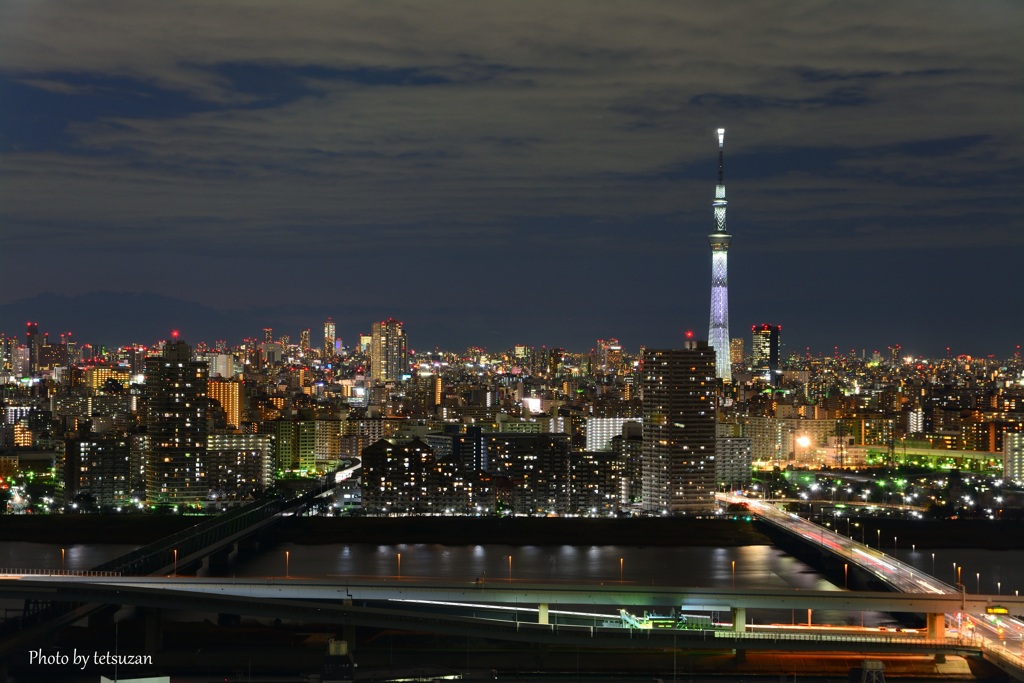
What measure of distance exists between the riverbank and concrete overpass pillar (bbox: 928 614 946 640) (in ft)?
22.3

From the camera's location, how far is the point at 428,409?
1272 inches

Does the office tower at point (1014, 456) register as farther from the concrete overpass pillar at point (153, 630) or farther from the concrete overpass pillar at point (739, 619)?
the concrete overpass pillar at point (153, 630)

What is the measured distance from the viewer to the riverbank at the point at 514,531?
16.4 meters

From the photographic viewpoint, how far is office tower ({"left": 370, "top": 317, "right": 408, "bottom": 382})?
46.5 meters

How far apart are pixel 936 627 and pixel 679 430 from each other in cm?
972

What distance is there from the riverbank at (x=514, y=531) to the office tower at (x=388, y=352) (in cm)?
2828

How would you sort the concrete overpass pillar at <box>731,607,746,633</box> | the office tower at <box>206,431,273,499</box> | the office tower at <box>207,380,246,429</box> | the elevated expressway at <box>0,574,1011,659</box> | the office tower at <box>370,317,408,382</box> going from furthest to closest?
1. the office tower at <box>370,317,408,382</box>
2. the office tower at <box>207,380,246,429</box>
3. the office tower at <box>206,431,273,499</box>
4. the concrete overpass pillar at <box>731,607,746,633</box>
5. the elevated expressway at <box>0,574,1011,659</box>

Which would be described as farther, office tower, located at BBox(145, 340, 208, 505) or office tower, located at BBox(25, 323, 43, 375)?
office tower, located at BBox(25, 323, 43, 375)

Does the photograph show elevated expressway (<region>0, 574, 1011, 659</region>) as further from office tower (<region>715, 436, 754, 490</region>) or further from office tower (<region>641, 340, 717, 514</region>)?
office tower (<region>715, 436, 754, 490</region>)

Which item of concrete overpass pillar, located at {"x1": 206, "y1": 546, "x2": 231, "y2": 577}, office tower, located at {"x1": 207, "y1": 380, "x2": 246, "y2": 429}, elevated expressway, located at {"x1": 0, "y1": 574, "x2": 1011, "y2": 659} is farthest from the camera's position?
office tower, located at {"x1": 207, "y1": 380, "x2": 246, "y2": 429}

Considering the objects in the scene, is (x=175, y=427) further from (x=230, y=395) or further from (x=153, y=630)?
(x=153, y=630)

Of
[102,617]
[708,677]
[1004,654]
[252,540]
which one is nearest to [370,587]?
[102,617]

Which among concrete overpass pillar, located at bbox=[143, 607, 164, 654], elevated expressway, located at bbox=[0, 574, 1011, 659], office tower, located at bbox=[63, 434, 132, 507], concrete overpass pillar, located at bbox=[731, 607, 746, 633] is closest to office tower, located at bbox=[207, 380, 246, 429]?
office tower, located at bbox=[63, 434, 132, 507]

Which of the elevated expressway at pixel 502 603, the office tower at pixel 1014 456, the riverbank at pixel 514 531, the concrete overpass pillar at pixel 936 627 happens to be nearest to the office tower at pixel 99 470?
Answer: the riverbank at pixel 514 531
